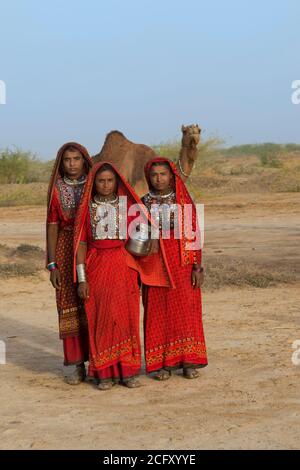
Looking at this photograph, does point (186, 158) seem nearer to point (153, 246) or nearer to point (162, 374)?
point (153, 246)

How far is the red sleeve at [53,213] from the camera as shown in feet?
19.5

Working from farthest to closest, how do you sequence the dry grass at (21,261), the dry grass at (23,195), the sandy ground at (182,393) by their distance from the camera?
the dry grass at (23,195) < the dry grass at (21,261) < the sandy ground at (182,393)

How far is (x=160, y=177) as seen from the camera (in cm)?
580

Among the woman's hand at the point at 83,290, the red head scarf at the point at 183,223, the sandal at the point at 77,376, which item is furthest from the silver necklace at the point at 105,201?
the sandal at the point at 77,376

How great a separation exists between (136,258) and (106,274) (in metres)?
0.31

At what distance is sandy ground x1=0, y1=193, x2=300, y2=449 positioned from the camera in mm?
4785

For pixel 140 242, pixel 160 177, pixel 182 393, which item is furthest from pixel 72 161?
pixel 182 393

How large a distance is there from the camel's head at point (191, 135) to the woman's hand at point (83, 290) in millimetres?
1409

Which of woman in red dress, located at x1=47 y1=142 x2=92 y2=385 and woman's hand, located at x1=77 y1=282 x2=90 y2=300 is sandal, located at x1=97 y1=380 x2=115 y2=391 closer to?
woman in red dress, located at x1=47 y1=142 x2=92 y2=385

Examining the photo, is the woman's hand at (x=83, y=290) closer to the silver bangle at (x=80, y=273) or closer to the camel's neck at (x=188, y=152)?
the silver bangle at (x=80, y=273)

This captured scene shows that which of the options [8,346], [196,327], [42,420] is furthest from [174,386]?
[8,346]

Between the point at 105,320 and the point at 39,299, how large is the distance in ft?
15.1

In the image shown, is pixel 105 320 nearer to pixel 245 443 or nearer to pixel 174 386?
pixel 174 386
